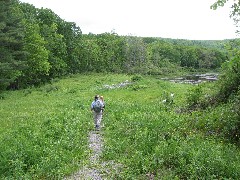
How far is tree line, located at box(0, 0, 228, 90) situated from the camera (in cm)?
4372

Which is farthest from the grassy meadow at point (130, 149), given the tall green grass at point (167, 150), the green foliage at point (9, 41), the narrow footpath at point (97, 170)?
the green foliage at point (9, 41)

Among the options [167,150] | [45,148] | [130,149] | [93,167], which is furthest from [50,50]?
[167,150]

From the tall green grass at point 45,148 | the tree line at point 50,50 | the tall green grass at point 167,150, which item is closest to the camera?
the tall green grass at point 167,150

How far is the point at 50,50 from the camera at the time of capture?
73562 mm

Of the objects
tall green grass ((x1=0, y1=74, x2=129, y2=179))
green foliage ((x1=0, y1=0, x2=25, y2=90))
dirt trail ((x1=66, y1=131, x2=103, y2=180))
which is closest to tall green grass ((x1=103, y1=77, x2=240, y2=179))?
→ dirt trail ((x1=66, y1=131, x2=103, y2=180))

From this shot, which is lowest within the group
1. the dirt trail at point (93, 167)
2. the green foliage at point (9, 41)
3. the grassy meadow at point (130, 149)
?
the dirt trail at point (93, 167)

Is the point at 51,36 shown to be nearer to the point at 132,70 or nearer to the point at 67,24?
the point at 67,24

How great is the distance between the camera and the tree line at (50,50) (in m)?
43.7

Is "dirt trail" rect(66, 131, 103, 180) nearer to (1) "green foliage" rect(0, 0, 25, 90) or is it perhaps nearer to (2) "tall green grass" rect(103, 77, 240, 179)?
(2) "tall green grass" rect(103, 77, 240, 179)

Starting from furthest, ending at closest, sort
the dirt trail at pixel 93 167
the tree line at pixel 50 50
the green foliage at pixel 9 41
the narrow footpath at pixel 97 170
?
the tree line at pixel 50 50, the green foliage at pixel 9 41, the dirt trail at pixel 93 167, the narrow footpath at pixel 97 170

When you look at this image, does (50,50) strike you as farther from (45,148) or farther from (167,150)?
(167,150)

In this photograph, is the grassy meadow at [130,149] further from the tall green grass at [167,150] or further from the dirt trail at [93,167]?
the dirt trail at [93,167]

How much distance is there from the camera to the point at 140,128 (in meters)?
17.9

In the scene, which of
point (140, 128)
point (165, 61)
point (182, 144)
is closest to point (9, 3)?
point (140, 128)
